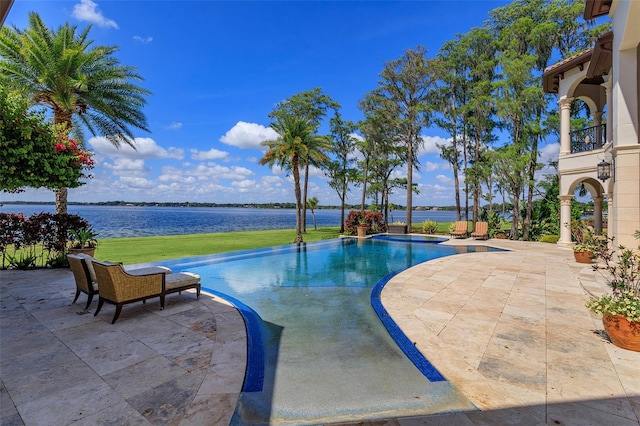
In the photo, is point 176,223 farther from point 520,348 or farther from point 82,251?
point 520,348

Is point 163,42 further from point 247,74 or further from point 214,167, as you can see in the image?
point 214,167

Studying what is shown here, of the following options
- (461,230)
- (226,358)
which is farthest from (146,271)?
(461,230)

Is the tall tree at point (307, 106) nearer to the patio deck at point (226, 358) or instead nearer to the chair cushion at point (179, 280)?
the chair cushion at point (179, 280)

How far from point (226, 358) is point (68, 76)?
36.5ft

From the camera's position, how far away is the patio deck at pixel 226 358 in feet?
8.54

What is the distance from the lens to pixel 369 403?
9.09ft

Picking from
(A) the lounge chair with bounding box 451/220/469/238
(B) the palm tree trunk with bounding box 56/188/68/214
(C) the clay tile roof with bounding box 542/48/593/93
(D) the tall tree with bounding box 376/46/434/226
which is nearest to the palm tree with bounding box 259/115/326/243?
(D) the tall tree with bounding box 376/46/434/226

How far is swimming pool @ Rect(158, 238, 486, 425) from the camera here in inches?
107

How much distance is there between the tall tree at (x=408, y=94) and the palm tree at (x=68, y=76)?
664 inches

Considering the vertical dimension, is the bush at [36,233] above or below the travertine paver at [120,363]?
above

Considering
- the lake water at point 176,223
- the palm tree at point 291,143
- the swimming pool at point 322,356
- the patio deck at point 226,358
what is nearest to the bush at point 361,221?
the palm tree at point 291,143

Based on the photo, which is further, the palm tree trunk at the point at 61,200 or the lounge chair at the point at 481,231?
the lounge chair at the point at 481,231

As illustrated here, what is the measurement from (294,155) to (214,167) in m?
47.8

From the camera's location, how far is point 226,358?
141 inches
